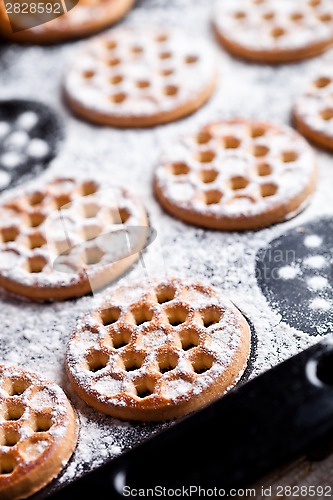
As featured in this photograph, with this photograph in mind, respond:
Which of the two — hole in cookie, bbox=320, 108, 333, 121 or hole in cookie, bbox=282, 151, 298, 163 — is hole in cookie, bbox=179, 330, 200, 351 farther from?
hole in cookie, bbox=320, 108, 333, 121

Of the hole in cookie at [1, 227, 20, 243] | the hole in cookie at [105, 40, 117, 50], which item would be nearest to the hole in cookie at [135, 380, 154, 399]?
the hole in cookie at [1, 227, 20, 243]

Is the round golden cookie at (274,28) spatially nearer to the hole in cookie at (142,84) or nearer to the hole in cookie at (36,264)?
the hole in cookie at (142,84)

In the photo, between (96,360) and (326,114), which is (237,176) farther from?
(96,360)

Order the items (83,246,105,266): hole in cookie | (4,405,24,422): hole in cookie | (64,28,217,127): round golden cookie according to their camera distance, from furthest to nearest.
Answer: (64,28,217,127): round golden cookie, (83,246,105,266): hole in cookie, (4,405,24,422): hole in cookie

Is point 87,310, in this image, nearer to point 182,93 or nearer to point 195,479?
point 195,479

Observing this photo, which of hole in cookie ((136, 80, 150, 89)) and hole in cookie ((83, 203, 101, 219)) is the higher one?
hole in cookie ((136, 80, 150, 89))

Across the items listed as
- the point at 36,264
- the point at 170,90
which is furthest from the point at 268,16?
the point at 36,264

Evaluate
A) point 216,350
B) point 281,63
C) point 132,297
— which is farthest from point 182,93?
point 216,350
